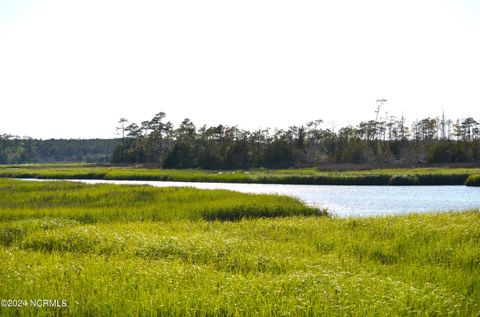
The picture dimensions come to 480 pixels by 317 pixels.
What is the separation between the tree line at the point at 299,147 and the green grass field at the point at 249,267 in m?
75.1

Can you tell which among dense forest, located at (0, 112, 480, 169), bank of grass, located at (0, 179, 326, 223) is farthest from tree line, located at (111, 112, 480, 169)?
bank of grass, located at (0, 179, 326, 223)

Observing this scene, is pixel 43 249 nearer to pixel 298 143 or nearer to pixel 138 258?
pixel 138 258

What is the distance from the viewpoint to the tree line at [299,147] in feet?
319

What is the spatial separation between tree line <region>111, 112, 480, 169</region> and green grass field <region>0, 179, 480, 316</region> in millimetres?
75073

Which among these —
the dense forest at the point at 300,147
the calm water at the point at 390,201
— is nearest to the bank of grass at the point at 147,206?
the calm water at the point at 390,201

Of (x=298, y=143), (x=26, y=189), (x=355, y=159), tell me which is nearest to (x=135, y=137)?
(x=298, y=143)

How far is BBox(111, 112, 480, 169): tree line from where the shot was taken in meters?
97.2

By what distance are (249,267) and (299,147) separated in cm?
9821

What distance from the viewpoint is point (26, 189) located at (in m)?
42.6

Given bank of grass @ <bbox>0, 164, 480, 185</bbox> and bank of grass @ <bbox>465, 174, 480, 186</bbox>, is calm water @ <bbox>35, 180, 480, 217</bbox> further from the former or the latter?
bank of grass @ <bbox>0, 164, 480, 185</bbox>

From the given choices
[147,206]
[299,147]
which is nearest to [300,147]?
[299,147]

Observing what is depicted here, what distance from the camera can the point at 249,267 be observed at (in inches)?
537

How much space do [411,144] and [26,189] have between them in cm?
8455

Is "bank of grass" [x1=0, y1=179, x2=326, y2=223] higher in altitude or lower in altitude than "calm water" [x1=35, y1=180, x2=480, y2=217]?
higher
